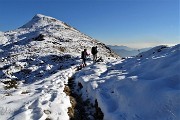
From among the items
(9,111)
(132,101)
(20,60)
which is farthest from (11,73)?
(132,101)

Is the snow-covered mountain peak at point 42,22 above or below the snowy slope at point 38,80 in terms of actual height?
above

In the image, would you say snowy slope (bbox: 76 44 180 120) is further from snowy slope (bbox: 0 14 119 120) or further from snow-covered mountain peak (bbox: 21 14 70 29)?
snow-covered mountain peak (bbox: 21 14 70 29)

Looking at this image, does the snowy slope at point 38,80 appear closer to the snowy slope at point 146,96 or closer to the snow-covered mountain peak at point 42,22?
the snowy slope at point 146,96

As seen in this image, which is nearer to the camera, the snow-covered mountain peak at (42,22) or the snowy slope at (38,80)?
the snowy slope at (38,80)

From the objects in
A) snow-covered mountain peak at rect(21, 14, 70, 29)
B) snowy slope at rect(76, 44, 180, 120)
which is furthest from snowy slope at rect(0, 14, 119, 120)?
snow-covered mountain peak at rect(21, 14, 70, 29)

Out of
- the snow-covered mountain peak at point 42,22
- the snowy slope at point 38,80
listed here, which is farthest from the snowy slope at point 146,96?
the snow-covered mountain peak at point 42,22

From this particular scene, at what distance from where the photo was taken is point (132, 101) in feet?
33.2

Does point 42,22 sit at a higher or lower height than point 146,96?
higher

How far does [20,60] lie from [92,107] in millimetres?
31881

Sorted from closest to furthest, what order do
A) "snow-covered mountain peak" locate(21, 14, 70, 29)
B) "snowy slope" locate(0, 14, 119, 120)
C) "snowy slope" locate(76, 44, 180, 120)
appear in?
"snowy slope" locate(76, 44, 180, 120) < "snowy slope" locate(0, 14, 119, 120) < "snow-covered mountain peak" locate(21, 14, 70, 29)

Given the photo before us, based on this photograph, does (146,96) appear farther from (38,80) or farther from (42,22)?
(42,22)

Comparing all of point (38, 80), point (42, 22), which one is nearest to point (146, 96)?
point (38, 80)

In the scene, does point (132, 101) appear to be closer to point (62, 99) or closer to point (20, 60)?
point (62, 99)

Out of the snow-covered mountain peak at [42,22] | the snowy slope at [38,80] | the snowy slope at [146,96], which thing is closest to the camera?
the snowy slope at [146,96]
